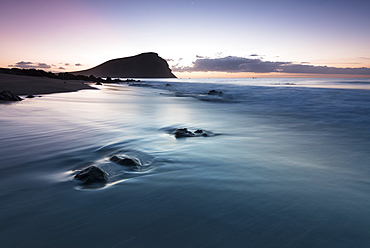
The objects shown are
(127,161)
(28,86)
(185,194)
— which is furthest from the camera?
(28,86)

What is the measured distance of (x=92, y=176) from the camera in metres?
2.74

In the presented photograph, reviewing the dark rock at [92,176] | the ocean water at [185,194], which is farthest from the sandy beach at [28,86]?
the dark rock at [92,176]

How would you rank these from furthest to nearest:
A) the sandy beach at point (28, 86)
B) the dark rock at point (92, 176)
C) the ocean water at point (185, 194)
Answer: the sandy beach at point (28, 86) < the dark rock at point (92, 176) < the ocean water at point (185, 194)

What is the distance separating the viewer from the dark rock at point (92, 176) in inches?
107

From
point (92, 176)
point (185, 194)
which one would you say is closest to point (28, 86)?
point (92, 176)

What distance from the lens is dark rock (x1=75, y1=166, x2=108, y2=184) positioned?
2.71 metres

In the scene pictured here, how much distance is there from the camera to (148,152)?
400 centimetres

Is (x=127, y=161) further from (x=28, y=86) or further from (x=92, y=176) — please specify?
(x=28, y=86)

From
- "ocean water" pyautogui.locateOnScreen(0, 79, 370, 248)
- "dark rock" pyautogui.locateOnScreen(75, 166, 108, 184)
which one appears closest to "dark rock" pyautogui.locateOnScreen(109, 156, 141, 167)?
"ocean water" pyautogui.locateOnScreen(0, 79, 370, 248)

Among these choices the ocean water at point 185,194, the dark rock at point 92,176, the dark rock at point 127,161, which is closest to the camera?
the ocean water at point 185,194

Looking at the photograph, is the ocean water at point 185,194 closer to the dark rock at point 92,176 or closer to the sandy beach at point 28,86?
the dark rock at point 92,176

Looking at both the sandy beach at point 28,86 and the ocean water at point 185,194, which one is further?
the sandy beach at point 28,86

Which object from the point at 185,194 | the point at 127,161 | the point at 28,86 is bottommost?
the point at 185,194

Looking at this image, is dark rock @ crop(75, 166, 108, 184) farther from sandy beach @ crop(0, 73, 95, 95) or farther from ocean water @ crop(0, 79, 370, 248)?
sandy beach @ crop(0, 73, 95, 95)
